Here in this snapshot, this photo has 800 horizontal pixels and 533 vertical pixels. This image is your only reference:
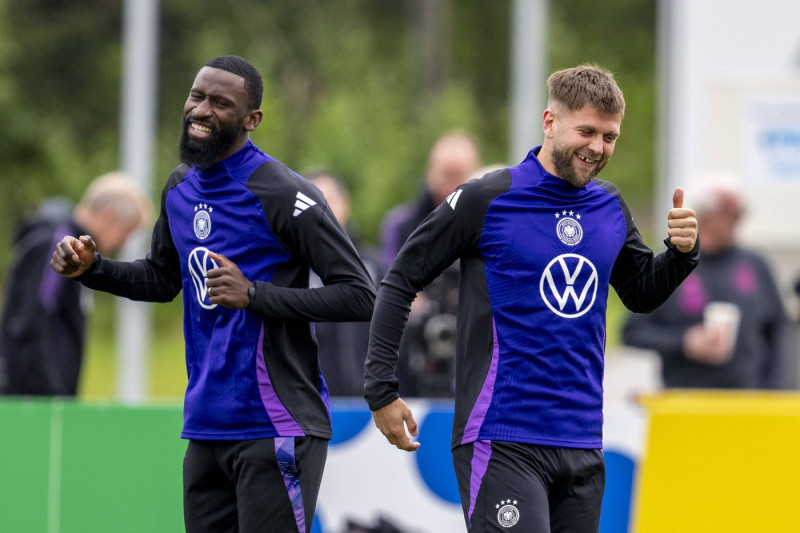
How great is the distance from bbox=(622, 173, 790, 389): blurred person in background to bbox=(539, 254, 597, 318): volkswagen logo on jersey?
3.54 metres

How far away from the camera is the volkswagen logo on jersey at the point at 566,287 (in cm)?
443

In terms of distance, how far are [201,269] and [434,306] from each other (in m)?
3.64

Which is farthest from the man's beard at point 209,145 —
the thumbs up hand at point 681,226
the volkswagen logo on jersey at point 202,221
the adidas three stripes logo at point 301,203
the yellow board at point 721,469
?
the yellow board at point 721,469

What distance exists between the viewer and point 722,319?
7.69 m

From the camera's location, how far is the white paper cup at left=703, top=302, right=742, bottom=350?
25.3 feet

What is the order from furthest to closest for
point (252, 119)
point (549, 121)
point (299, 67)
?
point (299, 67), point (252, 119), point (549, 121)

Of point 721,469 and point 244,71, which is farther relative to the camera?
point 721,469

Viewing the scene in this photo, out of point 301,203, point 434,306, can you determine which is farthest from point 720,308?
point 301,203

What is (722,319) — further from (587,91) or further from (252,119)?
(252,119)

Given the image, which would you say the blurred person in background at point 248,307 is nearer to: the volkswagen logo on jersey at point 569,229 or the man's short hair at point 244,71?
the man's short hair at point 244,71

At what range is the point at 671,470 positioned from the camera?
6.83 metres

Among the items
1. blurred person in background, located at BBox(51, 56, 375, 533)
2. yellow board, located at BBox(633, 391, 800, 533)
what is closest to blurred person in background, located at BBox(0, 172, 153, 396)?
blurred person in background, located at BBox(51, 56, 375, 533)

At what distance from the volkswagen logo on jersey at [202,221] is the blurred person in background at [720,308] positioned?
3920mm

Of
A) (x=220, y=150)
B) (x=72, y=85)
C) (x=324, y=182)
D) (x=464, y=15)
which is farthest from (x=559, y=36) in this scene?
(x=220, y=150)
